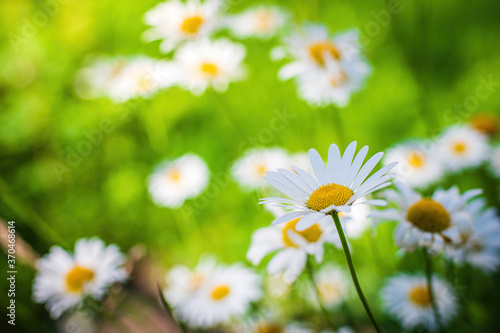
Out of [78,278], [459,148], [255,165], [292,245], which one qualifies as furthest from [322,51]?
[78,278]

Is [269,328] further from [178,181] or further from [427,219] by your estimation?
[178,181]

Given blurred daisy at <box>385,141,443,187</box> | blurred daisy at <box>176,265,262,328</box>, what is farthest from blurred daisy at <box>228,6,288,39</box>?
blurred daisy at <box>176,265,262,328</box>

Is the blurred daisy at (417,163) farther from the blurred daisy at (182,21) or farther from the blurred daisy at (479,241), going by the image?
the blurred daisy at (182,21)

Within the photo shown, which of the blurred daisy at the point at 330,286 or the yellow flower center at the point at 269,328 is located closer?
the yellow flower center at the point at 269,328

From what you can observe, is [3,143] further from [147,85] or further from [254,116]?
[254,116]

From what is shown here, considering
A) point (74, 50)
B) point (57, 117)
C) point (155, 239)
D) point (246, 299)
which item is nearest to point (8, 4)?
point (74, 50)

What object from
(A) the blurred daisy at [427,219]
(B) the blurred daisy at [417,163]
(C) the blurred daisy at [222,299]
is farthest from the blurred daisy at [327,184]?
(B) the blurred daisy at [417,163]

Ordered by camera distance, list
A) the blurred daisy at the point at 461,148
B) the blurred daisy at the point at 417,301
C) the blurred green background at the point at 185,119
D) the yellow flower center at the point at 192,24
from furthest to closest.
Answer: the blurred green background at the point at 185,119 → the yellow flower center at the point at 192,24 → the blurred daisy at the point at 461,148 → the blurred daisy at the point at 417,301

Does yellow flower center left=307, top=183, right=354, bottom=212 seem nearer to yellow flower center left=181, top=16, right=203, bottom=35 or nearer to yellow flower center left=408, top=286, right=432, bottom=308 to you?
yellow flower center left=408, top=286, right=432, bottom=308
